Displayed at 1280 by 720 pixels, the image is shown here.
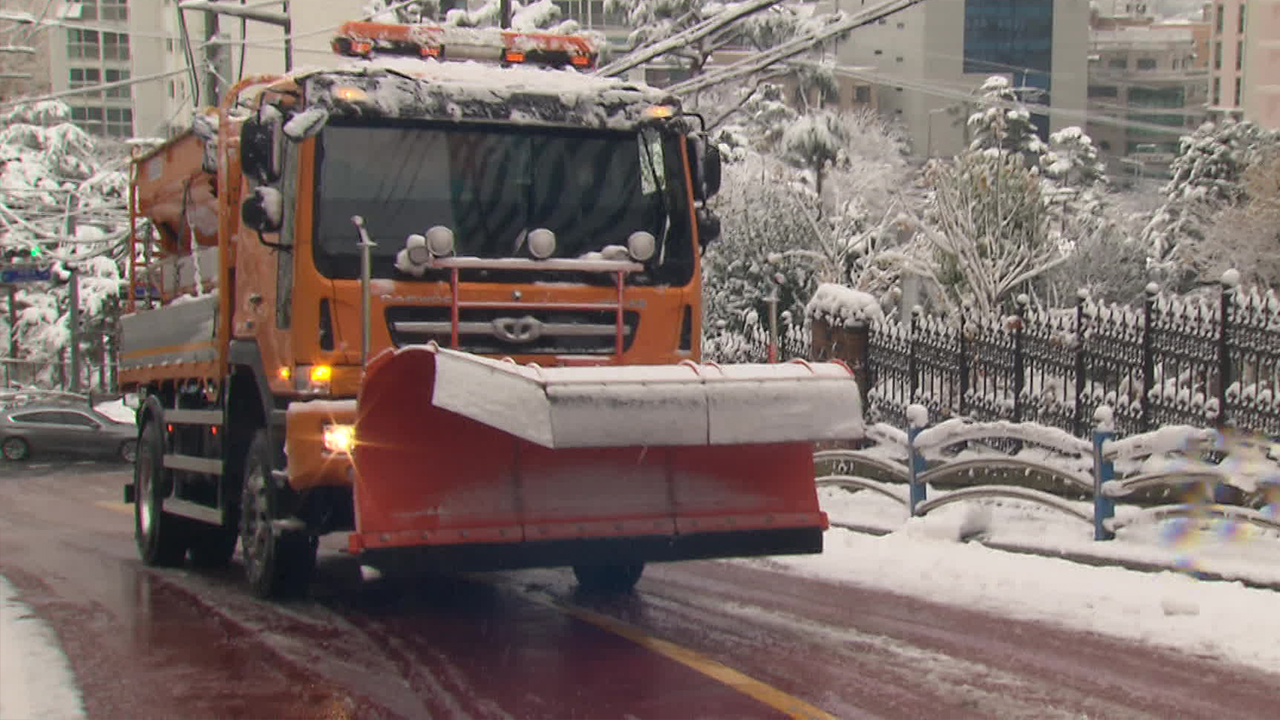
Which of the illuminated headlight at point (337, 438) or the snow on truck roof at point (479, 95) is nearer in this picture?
the illuminated headlight at point (337, 438)

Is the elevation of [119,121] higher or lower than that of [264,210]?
higher

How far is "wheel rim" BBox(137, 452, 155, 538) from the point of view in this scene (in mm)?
13289

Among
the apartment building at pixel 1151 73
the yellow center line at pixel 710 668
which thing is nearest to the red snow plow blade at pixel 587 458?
the yellow center line at pixel 710 668

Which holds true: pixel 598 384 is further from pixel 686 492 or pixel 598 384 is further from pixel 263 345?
pixel 263 345

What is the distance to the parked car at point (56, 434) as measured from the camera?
1307 inches

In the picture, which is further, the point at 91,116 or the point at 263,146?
the point at 91,116

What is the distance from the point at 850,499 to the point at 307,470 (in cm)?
885

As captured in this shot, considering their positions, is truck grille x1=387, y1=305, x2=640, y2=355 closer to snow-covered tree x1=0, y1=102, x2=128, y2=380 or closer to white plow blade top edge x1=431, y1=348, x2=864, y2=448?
white plow blade top edge x1=431, y1=348, x2=864, y2=448

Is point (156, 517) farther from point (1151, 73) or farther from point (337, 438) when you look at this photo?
point (1151, 73)

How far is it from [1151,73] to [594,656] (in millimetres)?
138716

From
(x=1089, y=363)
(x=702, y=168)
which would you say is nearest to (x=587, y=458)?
(x=702, y=168)

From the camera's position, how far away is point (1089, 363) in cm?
1551

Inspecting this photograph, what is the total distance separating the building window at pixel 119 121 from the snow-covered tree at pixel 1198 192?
83277 millimetres

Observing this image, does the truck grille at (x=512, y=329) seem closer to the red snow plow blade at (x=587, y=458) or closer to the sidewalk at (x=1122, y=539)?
the red snow plow blade at (x=587, y=458)
